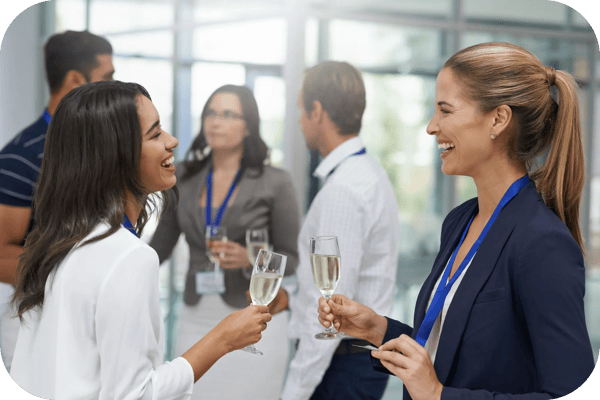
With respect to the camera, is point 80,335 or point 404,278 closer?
point 80,335

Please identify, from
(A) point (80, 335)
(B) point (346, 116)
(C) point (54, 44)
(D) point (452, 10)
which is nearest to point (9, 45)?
Result: (C) point (54, 44)

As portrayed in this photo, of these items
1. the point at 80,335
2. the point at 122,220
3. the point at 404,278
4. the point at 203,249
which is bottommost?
the point at 404,278

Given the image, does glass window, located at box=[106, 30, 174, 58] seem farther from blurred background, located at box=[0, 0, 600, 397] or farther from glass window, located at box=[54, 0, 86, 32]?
glass window, located at box=[54, 0, 86, 32]

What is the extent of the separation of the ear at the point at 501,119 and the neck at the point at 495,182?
0.30 ft

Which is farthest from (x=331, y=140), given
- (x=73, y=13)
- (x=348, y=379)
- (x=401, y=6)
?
(x=73, y=13)

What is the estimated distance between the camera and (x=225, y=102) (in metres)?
3.15

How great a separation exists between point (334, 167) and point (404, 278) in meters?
2.50

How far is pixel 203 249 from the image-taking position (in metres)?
2.89

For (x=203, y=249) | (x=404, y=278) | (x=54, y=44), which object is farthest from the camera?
(x=404, y=278)

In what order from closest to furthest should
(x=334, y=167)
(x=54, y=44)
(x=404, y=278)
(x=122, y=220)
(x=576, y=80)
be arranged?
(x=122, y=220) → (x=576, y=80) → (x=334, y=167) → (x=54, y=44) → (x=404, y=278)

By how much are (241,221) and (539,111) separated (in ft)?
6.22

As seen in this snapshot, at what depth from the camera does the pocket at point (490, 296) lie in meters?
1.17

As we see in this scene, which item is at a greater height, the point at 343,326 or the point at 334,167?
the point at 334,167

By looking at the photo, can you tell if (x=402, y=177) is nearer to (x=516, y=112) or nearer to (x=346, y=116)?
(x=346, y=116)
